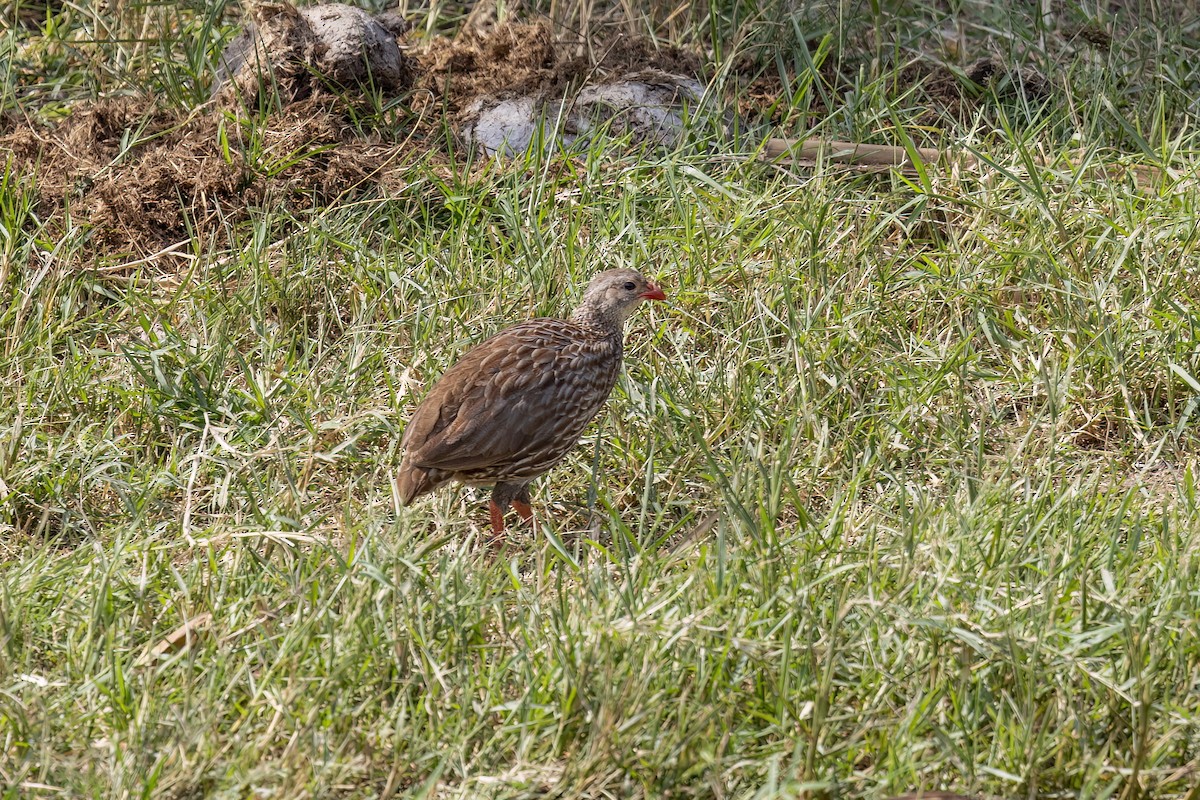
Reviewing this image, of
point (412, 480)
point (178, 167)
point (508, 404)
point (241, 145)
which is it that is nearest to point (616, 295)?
point (508, 404)

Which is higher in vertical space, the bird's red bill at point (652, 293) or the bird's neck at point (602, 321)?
the bird's red bill at point (652, 293)

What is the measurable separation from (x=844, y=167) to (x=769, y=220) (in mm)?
638

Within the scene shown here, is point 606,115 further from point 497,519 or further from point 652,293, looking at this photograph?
point 497,519

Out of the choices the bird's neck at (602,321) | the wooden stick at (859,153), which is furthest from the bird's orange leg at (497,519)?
the wooden stick at (859,153)

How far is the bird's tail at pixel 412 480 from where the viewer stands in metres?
4.96

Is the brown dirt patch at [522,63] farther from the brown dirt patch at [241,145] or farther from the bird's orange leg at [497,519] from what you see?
the bird's orange leg at [497,519]

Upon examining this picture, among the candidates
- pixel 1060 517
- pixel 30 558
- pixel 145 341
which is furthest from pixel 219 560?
pixel 1060 517

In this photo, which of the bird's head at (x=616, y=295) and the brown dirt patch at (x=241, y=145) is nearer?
the bird's head at (x=616, y=295)

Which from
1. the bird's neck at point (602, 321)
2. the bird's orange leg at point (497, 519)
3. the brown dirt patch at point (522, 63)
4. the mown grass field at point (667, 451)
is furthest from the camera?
the brown dirt patch at point (522, 63)

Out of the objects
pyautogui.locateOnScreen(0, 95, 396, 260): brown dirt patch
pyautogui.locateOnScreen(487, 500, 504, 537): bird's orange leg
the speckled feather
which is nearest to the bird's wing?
the speckled feather

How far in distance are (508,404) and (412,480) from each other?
420 millimetres

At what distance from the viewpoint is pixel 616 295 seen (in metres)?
5.63

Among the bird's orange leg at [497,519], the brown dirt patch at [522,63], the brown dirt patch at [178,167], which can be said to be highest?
the brown dirt patch at [522,63]

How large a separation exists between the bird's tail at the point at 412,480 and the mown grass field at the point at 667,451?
3.6 inches
